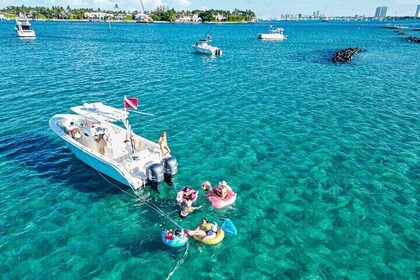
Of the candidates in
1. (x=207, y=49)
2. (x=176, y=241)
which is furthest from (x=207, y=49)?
(x=176, y=241)

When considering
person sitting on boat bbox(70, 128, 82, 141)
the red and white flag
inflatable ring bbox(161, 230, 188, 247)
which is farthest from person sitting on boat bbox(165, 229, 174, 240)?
person sitting on boat bbox(70, 128, 82, 141)

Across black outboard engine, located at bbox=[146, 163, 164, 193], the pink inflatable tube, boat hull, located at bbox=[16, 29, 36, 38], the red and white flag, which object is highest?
the red and white flag

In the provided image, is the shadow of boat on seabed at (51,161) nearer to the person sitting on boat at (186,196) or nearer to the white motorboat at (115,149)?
the white motorboat at (115,149)

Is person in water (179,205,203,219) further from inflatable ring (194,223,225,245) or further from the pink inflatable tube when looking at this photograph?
inflatable ring (194,223,225,245)

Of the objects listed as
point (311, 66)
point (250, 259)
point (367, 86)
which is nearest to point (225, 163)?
point (250, 259)

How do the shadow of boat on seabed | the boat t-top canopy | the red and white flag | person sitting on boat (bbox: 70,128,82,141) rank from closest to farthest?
the red and white flag → the shadow of boat on seabed → the boat t-top canopy → person sitting on boat (bbox: 70,128,82,141)

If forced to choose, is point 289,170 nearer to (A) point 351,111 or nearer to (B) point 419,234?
(B) point 419,234

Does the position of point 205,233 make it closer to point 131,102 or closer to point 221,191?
point 221,191
